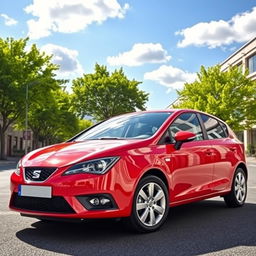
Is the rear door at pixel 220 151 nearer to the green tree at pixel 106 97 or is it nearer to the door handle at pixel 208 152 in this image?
the door handle at pixel 208 152

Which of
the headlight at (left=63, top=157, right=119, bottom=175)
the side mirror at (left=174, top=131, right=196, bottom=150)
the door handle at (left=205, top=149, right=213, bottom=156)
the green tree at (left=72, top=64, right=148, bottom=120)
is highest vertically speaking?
the green tree at (left=72, top=64, right=148, bottom=120)

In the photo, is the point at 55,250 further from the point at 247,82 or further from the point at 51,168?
the point at 247,82

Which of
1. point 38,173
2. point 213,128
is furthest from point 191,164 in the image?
point 38,173

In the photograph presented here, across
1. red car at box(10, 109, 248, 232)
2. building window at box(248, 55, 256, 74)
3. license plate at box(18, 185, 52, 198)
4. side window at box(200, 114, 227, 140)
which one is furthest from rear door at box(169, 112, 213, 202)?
building window at box(248, 55, 256, 74)

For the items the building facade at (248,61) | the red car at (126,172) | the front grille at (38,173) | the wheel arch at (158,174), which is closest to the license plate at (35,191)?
the red car at (126,172)

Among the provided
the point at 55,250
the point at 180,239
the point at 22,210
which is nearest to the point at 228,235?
the point at 180,239

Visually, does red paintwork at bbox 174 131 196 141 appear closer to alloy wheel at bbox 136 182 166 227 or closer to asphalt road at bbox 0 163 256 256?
alloy wheel at bbox 136 182 166 227

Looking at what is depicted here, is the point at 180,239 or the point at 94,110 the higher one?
the point at 94,110

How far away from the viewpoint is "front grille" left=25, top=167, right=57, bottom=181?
4.55m

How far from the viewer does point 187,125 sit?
6070mm

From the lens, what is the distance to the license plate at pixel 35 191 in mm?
4463

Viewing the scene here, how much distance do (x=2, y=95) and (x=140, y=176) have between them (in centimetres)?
2920

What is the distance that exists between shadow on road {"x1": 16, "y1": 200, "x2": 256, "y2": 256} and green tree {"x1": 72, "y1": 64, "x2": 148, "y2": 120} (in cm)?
4357

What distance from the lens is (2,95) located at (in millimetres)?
32125
